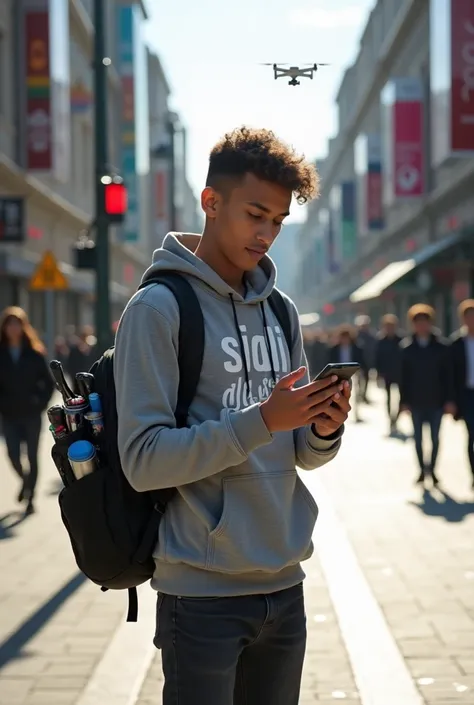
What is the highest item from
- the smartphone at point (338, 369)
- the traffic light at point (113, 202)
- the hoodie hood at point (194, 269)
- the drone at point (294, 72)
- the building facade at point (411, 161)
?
the building facade at point (411, 161)

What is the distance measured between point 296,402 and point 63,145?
1069 inches

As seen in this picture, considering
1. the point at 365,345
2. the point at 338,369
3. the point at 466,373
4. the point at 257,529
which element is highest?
the point at 338,369

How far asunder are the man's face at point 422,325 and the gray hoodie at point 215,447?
9.15 m

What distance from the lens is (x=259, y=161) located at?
8.39 feet

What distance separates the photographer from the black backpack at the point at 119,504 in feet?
8.22

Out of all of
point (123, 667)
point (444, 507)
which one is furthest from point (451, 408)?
point (123, 667)

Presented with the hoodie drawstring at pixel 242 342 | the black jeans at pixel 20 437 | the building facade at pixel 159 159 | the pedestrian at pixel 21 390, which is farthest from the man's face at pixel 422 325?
the building facade at pixel 159 159

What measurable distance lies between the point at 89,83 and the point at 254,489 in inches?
1752

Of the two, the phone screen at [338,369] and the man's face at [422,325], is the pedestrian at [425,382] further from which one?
the phone screen at [338,369]

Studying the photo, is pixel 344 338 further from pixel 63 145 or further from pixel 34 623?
pixel 34 623

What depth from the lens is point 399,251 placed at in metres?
46.6

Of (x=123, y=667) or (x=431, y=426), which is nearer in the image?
(x=123, y=667)

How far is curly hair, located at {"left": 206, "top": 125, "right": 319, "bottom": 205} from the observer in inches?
101

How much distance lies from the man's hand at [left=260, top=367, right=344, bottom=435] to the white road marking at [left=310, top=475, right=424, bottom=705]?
2.59 m
